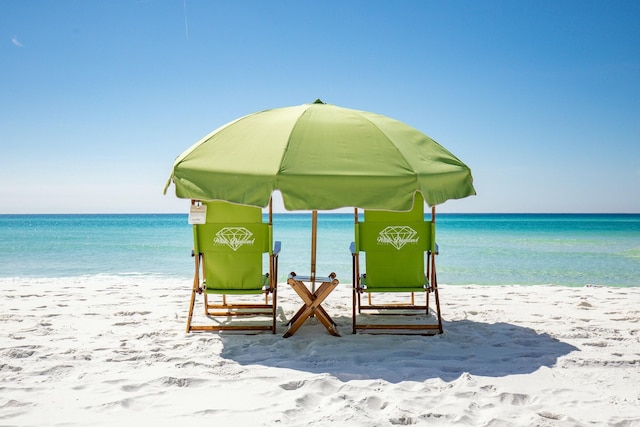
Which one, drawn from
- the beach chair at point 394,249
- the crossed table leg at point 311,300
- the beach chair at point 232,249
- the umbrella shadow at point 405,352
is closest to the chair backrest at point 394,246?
the beach chair at point 394,249

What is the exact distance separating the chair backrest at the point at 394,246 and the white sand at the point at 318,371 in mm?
536

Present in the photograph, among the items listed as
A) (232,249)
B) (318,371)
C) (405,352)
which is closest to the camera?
(318,371)

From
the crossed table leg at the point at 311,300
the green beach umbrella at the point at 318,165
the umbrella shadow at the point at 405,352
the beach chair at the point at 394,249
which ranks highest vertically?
the green beach umbrella at the point at 318,165

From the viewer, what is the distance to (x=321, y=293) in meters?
4.39

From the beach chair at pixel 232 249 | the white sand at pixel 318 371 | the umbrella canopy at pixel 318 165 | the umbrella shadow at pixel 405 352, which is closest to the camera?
the white sand at pixel 318 371

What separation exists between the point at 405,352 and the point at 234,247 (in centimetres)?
172

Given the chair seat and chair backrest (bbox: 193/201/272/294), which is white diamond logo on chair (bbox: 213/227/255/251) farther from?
the chair seat

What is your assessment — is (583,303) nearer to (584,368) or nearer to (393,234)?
(584,368)

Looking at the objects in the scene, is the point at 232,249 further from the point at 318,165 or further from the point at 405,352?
the point at 405,352

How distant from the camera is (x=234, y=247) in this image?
4328 mm

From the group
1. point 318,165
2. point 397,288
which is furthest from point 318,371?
point 318,165

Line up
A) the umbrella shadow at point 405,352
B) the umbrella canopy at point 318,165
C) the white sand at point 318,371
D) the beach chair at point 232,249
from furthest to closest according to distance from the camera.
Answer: the beach chair at point 232,249 → the umbrella canopy at point 318,165 → the umbrella shadow at point 405,352 → the white sand at point 318,371

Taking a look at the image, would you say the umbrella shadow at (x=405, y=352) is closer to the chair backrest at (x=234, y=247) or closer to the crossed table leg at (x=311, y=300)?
the crossed table leg at (x=311, y=300)

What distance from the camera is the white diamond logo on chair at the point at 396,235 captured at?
4373mm
